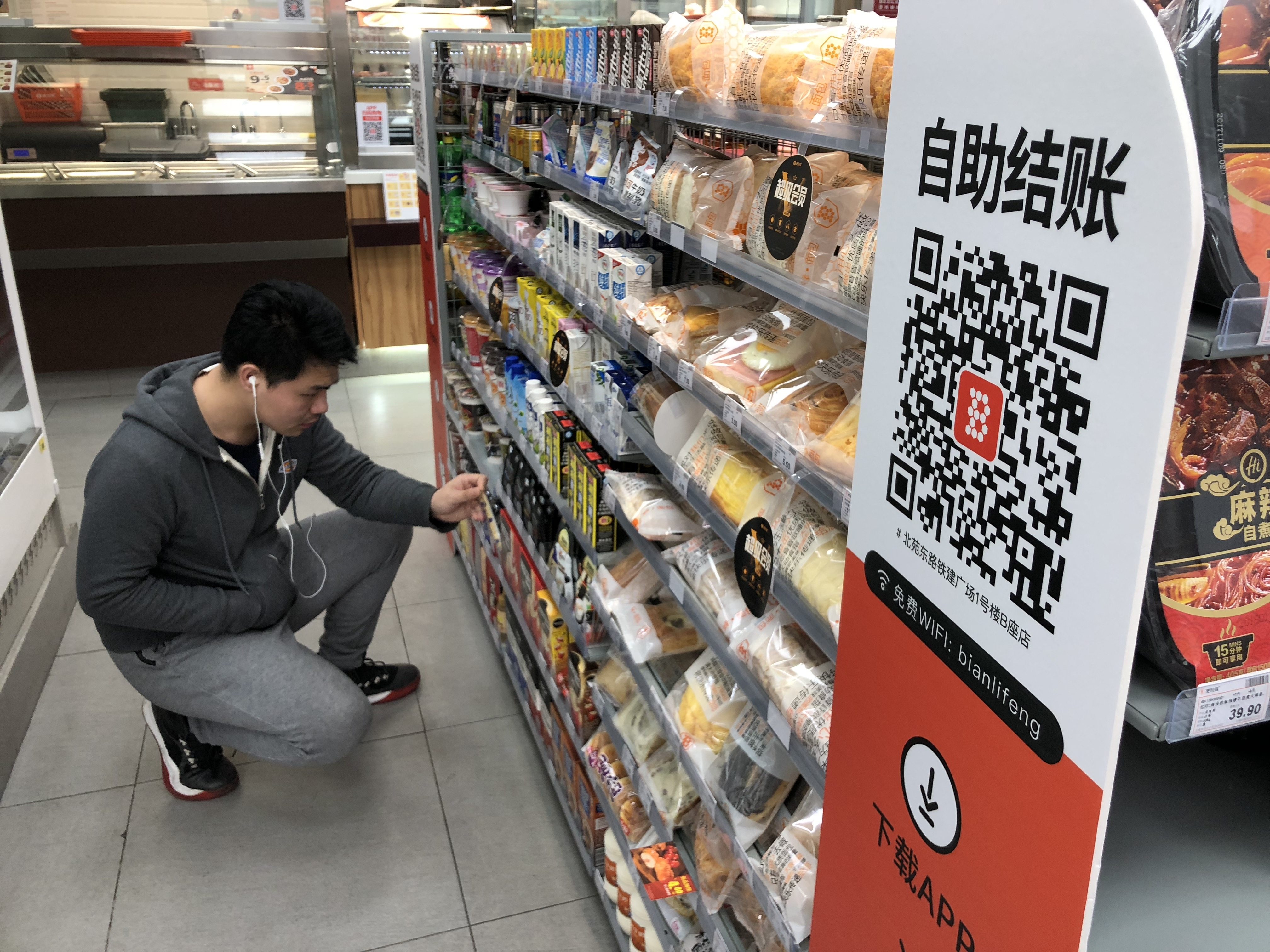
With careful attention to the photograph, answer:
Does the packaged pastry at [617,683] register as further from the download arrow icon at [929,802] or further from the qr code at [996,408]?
the qr code at [996,408]

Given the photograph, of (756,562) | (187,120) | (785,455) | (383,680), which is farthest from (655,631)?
(187,120)

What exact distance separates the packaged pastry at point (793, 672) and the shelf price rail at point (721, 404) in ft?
0.67

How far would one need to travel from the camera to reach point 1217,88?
0.76m

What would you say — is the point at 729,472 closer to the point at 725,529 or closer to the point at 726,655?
the point at 725,529

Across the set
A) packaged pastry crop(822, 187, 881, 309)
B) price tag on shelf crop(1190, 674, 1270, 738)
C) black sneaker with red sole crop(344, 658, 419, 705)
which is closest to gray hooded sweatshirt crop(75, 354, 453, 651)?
black sneaker with red sole crop(344, 658, 419, 705)

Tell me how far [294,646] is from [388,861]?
0.61m

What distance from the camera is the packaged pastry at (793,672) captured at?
54.0 inches

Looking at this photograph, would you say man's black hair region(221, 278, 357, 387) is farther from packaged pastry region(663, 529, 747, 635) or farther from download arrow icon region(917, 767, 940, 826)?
download arrow icon region(917, 767, 940, 826)

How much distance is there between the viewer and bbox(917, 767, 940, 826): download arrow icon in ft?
3.48

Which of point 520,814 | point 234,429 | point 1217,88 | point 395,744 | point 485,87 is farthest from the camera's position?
point 485,87

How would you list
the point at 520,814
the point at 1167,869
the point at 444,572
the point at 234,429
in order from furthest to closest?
the point at 444,572, the point at 520,814, the point at 234,429, the point at 1167,869

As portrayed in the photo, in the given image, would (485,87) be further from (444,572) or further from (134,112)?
(134,112)

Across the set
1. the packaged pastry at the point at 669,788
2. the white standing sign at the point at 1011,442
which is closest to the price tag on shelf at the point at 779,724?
the white standing sign at the point at 1011,442

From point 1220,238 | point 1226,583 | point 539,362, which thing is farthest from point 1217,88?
point 539,362
